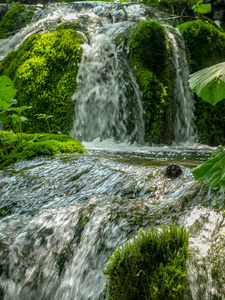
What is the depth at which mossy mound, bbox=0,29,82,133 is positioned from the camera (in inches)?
305

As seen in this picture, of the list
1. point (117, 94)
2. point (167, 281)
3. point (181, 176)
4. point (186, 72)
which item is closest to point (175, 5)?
point (186, 72)

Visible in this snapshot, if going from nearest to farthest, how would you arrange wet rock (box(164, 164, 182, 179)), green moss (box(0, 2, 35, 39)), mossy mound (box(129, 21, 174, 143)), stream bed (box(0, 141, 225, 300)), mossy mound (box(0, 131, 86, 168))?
stream bed (box(0, 141, 225, 300)) < wet rock (box(164, 164, 182, 179)) < mossy mound (box(0, 131, 86, 168)) < mossy mound (box(129, 21, 174, 143)) < green moss (box(0, 2, 35, 39))

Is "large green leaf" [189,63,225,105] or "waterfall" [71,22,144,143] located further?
"waterfall" [71,22,144,143]

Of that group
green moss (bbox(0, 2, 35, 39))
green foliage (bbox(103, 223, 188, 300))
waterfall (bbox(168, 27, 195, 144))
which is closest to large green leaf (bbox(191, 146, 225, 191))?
green foliage (bbox(103, 223, 188, 300))

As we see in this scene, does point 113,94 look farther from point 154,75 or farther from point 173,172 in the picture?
point 173,172

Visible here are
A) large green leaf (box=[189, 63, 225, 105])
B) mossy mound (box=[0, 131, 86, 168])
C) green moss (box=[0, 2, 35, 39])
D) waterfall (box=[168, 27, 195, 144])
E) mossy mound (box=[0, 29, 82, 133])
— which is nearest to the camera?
large green leaf (box=[189, 63, 225, 105])

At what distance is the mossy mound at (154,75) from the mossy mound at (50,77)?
59.7 inches

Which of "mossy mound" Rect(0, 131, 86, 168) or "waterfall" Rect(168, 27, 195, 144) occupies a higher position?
"waterfall" Rect(168, 27, 195, 144)

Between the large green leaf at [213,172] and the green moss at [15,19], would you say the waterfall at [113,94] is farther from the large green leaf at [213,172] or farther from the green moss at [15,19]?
the large green leaf at [213,172]

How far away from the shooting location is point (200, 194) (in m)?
2.88

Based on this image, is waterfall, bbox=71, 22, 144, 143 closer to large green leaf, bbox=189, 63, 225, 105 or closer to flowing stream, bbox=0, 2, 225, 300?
flowing stream, bbox=0, 2, 225, 300

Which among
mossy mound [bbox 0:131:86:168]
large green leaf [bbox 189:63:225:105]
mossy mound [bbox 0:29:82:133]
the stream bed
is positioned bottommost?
the stream bed

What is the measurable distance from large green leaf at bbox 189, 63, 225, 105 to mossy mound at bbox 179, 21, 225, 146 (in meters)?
6.49

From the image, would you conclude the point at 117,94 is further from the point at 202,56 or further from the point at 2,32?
the point at 2,32
